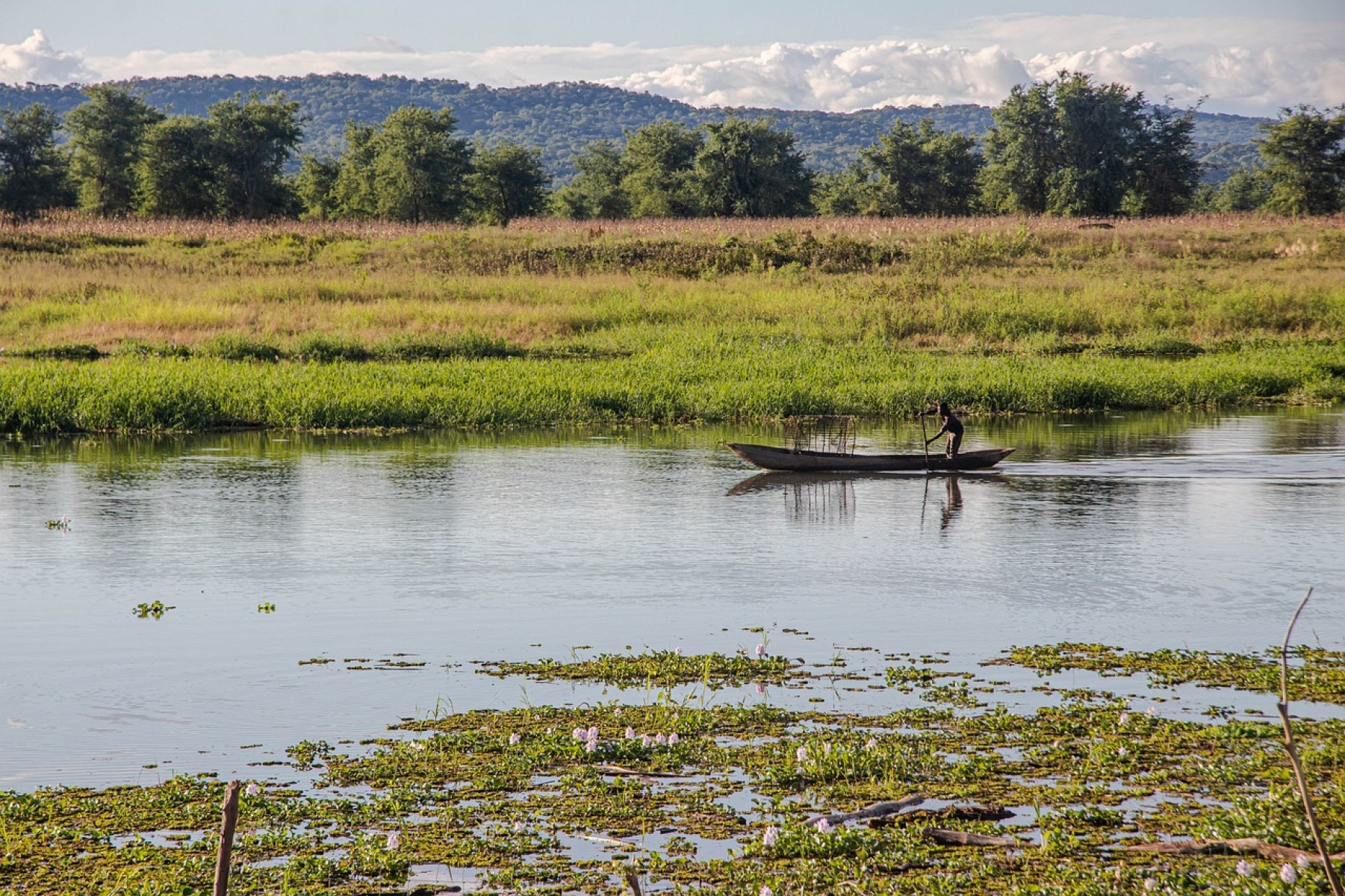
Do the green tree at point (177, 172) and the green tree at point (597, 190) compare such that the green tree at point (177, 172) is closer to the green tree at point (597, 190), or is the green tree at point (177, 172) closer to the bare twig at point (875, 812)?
the green tree at point (597, 190)

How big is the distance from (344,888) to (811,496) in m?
11.6

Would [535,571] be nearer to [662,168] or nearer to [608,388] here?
[608,388]

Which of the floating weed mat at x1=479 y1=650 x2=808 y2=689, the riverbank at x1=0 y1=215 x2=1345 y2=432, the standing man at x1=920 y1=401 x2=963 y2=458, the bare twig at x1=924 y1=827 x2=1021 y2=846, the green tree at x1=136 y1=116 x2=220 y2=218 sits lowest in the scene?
the floating weed mat at x1=479 y1=650 x2=808 y2=689

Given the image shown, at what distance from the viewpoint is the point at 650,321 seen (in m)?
34.1

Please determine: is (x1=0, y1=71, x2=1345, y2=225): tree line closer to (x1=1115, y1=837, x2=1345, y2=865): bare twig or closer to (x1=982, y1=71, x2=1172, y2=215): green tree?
(x1=982, y1=71, x2=1172, y2=215): green tree

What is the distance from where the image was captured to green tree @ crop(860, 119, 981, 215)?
7362 cm

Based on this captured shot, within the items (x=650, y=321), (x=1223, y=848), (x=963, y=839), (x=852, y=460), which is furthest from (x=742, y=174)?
(x=1223, y=848)

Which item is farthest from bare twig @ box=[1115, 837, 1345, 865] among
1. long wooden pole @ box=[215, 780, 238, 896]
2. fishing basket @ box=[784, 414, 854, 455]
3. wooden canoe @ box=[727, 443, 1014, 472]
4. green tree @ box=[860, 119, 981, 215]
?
green tree @ box=[860, 119, 981, 215]

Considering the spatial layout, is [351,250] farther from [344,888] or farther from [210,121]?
[344,888]

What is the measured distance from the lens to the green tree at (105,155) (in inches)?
2618

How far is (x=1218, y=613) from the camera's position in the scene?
10.2 m

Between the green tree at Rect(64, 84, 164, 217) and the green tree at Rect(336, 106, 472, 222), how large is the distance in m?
10.4

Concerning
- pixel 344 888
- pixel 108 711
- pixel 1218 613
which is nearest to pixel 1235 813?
pixel 344 888

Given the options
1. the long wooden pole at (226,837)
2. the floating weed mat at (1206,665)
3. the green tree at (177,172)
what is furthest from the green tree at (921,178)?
the long wooden pole at (226,837)
